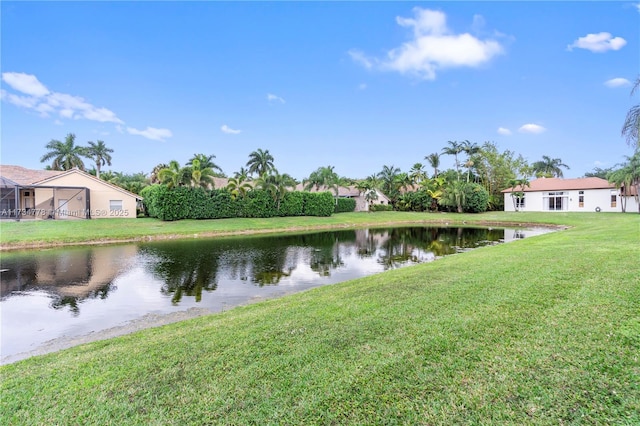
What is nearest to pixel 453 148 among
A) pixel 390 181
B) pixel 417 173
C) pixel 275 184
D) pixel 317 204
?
pixel 417 173

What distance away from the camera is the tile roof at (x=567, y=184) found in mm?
44644

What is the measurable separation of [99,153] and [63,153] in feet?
23.2

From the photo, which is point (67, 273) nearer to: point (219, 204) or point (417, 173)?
point (219, 204)

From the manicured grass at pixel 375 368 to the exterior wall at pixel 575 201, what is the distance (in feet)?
168

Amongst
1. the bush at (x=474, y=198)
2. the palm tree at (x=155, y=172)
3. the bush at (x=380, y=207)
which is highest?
the palm tree at (x=155, y=172)

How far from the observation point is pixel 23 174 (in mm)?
33000

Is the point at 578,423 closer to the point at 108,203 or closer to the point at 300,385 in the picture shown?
the point at 300,385

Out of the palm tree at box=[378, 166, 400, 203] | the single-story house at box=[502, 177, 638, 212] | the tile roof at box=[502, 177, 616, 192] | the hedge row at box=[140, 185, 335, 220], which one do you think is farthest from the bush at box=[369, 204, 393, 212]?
the tile roof at box=[502, 177, 616, 192]

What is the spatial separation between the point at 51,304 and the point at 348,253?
1314 cm

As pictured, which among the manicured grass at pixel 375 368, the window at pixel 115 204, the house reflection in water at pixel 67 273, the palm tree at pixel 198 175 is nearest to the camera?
the manicured grass at pixel 375 368

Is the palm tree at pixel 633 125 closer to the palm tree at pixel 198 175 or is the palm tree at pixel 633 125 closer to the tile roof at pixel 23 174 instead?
the palm tree at pixel 198 175

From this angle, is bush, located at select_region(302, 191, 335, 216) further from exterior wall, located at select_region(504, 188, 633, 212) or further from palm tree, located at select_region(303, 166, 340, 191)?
exterior wall, located at select_region(504, 188, 633, 212)

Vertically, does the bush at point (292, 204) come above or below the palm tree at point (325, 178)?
below

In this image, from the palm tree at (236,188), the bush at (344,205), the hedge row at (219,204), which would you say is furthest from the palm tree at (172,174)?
the bush at (344,205)
